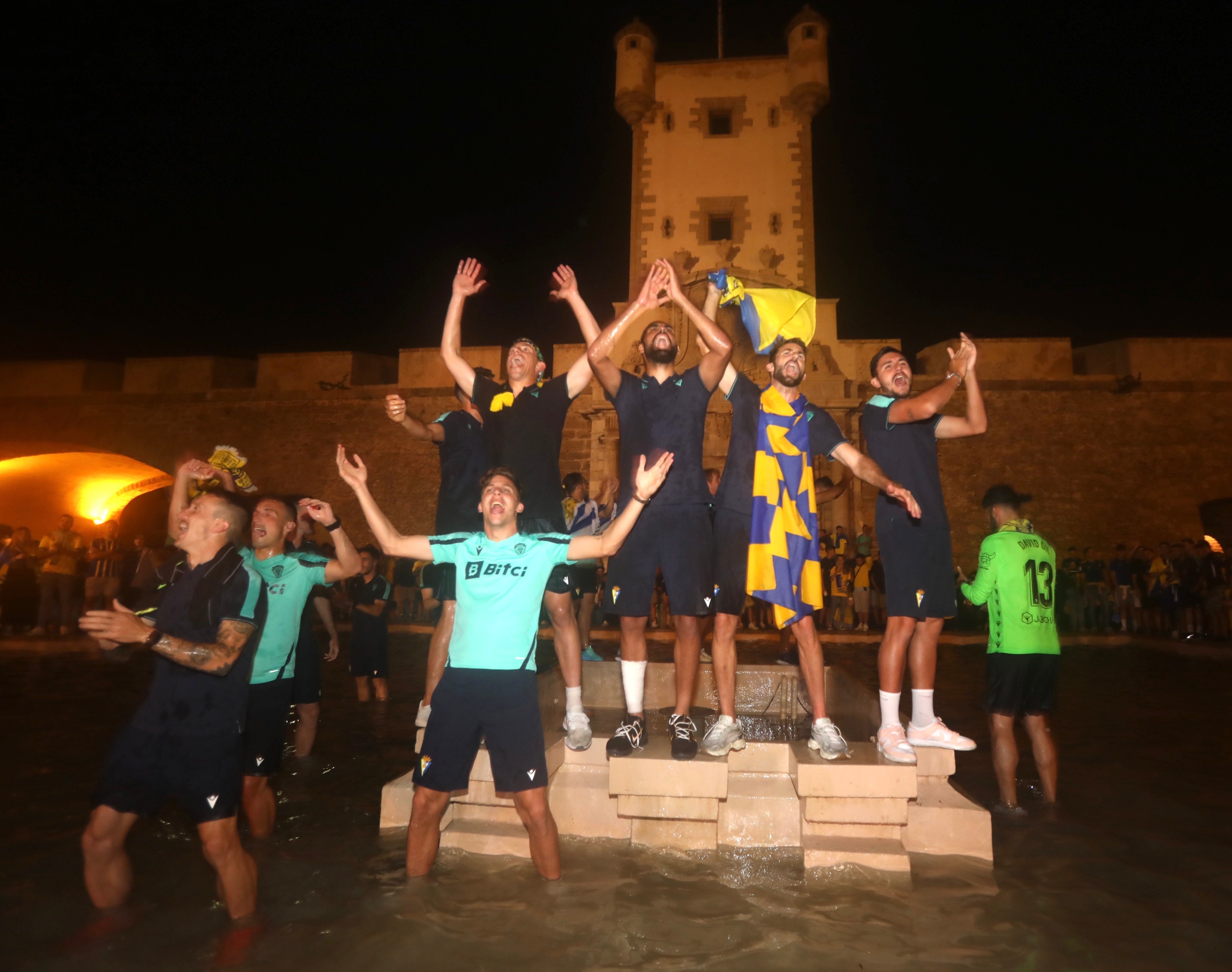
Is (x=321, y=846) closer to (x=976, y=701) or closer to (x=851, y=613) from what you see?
(x=976, y=701)

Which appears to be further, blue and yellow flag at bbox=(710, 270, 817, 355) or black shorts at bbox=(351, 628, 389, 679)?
black shorts at bbox=(351, 628, 389, 679)

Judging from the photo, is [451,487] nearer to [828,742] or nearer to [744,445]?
[744,445]

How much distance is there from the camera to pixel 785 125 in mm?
20484

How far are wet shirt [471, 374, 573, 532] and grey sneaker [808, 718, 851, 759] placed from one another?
1811mm

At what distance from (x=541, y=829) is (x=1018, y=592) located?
3159 mm

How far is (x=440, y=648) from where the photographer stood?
14.7ft

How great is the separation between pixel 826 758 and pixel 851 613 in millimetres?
13193

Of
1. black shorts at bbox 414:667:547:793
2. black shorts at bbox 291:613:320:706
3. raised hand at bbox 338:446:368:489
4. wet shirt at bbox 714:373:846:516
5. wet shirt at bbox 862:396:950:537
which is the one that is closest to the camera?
black shorts at bbox 414:667:547:793

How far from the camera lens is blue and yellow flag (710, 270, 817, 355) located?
14.6 ft

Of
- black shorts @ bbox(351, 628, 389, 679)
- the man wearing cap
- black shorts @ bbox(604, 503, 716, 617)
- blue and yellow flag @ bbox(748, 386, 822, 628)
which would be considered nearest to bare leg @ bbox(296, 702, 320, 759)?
black shorts @ bbox(351, 628, 389, 679)

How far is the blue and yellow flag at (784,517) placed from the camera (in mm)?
3975

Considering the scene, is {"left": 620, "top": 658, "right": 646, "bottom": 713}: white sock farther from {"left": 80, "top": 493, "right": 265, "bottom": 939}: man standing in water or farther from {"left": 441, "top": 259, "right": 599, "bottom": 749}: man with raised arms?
{"left": 80, "top": 493, "right": 265, "bottom": 939}: man standing in water

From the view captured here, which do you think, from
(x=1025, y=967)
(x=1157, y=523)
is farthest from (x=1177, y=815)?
(x=1157, y=523)

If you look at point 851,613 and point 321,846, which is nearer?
point 321,846
